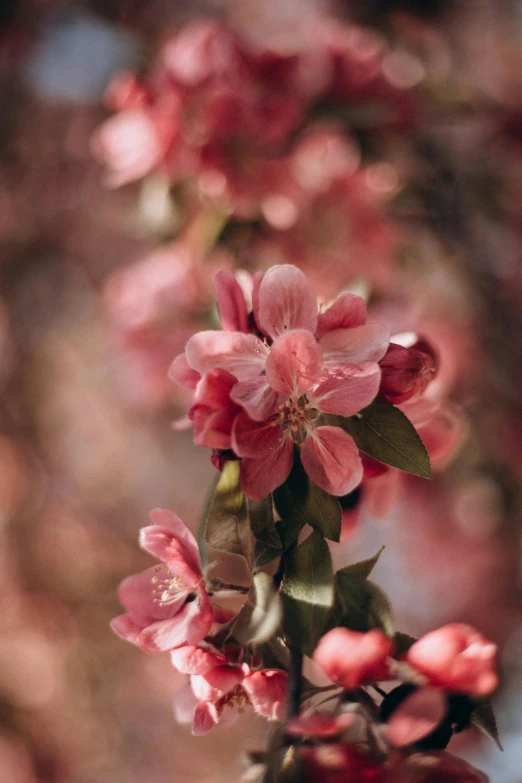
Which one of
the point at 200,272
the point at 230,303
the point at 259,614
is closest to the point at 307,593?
the point at 259,614

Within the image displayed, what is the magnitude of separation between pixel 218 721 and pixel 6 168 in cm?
210

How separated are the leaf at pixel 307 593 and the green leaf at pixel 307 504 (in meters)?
0.01

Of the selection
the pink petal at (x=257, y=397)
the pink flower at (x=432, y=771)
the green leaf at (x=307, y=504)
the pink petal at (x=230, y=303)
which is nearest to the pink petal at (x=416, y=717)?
the pink flower at (x=432, y=771)

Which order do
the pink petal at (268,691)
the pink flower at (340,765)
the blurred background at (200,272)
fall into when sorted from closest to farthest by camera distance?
the pink flower at (340,765)
the pink petal at (268,691)
the blurred background at (200,272)

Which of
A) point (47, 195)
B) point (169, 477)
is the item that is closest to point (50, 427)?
point (169, 477)

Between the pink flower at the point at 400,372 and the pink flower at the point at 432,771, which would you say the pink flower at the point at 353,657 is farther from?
the pink flower at the point at 400,372

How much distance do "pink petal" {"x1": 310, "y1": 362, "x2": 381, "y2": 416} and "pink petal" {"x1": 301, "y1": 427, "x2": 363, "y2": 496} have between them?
23 millimetres

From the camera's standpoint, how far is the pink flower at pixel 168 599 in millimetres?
560

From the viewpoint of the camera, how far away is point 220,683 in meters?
0.54

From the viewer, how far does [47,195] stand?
2.45 meters

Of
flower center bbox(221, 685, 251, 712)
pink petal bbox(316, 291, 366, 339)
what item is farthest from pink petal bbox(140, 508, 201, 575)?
pink petal bbox(316, 291, 366, 339)

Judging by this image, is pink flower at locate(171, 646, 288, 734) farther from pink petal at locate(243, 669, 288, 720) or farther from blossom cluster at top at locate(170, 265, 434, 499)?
blossom cluster at top at locate(170, 265, 434, 499)

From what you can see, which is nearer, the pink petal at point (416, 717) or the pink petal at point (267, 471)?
the pink petal at point (416, 717)

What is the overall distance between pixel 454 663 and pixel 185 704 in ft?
0.86
